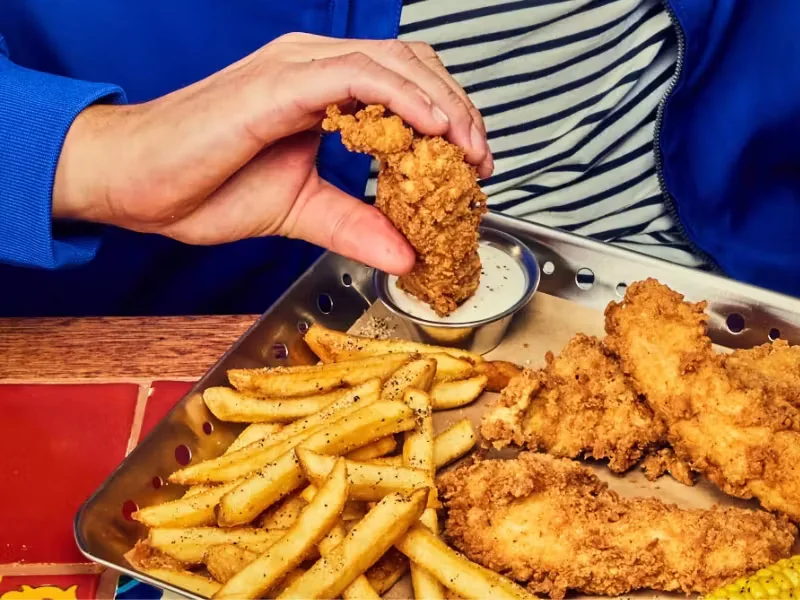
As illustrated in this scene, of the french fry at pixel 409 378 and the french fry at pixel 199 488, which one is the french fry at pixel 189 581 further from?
the french fry at pixel 409 378

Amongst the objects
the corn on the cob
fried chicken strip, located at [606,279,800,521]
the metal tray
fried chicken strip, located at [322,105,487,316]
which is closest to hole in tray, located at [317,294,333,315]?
the metal tray

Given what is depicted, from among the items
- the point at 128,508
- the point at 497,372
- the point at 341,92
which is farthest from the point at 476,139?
the point at 128,508

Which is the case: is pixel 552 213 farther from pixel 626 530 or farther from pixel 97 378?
pixel 97 378

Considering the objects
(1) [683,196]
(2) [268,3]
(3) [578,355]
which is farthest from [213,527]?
(1) [683,196]

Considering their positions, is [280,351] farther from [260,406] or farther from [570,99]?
[570,99]

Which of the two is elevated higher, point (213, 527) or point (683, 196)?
point (683, 196)

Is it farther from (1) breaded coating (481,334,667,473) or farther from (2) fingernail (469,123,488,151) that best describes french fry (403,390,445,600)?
(2) fingernail (469,123,488,151)
